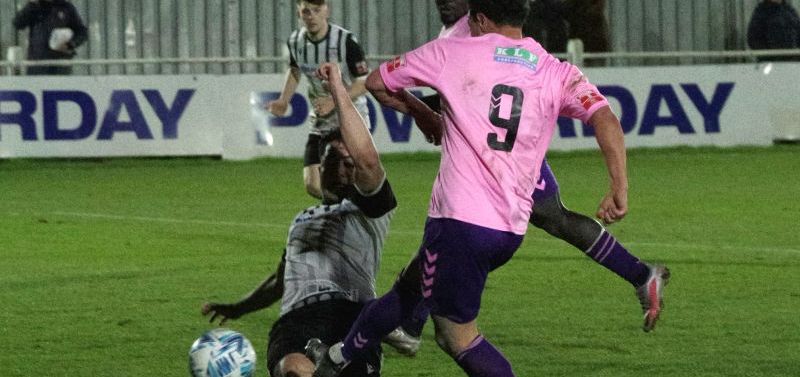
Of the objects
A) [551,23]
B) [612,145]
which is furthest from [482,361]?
[551,23]

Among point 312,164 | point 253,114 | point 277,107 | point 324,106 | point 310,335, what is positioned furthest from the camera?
point 253,114

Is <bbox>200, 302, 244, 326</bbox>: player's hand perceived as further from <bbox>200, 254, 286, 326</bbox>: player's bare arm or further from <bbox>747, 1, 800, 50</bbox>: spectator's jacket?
<bbox>747, 1, 800, 50</bbox>: spectator's jacket

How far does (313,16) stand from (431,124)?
5.57 metres

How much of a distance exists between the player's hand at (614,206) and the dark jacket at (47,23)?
14.5 meters

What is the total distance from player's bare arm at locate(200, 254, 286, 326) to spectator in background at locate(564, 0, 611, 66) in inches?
565

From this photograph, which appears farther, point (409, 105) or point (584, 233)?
point (584, 233)

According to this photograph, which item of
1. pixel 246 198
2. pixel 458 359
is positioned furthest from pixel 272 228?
pixel 458 359

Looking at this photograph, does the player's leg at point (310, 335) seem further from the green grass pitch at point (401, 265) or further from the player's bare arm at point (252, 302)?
the green grass pitch at point (401, 265)

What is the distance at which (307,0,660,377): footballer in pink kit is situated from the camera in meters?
5.72

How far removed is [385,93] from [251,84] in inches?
507

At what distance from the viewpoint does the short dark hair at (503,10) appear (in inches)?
225

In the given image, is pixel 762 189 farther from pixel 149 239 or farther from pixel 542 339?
pixel 542 339

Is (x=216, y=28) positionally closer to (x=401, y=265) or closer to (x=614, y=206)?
(x=401, y=265)

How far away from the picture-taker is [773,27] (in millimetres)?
21547
